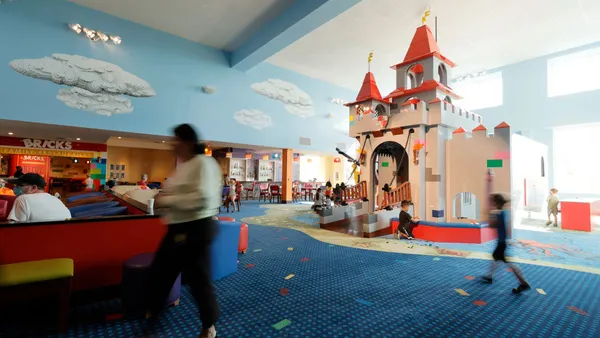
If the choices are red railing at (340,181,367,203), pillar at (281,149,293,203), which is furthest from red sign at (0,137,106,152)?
red railing at (340,181,367,203)

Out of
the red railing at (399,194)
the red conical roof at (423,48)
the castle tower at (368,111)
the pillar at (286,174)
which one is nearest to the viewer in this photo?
the red railing at (399,194)

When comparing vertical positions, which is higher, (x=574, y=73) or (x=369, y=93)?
(x=574, y=73)

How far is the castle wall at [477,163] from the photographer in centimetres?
548

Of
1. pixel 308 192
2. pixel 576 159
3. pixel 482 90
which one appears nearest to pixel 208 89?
→ pixel 308 192

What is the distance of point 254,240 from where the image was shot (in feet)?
17.1

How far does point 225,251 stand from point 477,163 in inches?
206

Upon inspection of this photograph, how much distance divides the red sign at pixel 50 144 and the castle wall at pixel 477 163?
13058mm

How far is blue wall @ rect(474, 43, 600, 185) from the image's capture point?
9562 millimetres

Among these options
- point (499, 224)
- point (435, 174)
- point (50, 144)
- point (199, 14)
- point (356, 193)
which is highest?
point (199, 14)

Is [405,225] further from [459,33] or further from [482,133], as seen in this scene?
[459,33]

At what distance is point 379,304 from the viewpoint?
103 inches

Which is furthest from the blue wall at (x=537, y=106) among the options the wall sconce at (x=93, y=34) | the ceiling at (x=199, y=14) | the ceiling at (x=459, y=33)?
the wall sconce at (x=93, y=34)

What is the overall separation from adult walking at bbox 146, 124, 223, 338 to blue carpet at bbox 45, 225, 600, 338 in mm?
456

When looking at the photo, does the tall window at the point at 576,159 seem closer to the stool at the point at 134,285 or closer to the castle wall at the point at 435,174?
the castle wall at the point at 435,174
